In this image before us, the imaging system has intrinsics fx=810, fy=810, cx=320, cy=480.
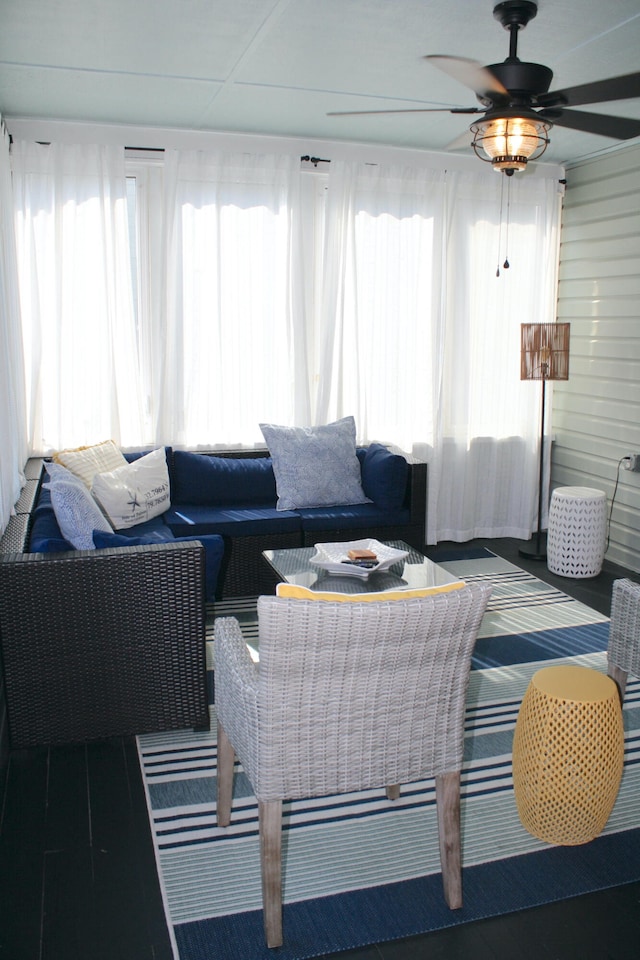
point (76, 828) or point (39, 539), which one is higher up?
point (39, 539)

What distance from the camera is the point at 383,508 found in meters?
4.71

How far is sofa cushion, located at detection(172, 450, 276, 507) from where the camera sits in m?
4.73

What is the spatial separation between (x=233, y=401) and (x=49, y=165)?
1.69 m

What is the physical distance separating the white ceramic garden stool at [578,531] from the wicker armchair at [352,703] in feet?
9.82

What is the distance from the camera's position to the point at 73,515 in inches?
122

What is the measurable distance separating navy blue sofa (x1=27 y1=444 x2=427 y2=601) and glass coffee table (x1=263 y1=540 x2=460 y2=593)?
597mm

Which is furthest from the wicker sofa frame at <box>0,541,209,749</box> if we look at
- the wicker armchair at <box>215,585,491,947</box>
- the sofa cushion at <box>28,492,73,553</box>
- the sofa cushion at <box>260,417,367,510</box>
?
the sofa cushion at <box>260,417,367,510</box>

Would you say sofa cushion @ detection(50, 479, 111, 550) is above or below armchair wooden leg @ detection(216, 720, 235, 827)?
above

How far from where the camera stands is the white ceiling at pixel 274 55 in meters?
2.87

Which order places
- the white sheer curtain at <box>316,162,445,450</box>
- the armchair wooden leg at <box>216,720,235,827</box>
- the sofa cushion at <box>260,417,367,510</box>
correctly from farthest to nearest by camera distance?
the white sheer curtain at <box>316,162,445,450</box>
the sofa cushion at <box>260,417,367,510</box>
the armchair wooden leg at <box>216,720,235,827</box>

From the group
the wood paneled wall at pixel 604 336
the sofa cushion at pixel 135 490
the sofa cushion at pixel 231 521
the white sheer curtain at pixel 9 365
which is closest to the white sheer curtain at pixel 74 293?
the white sheer curtain at pixel 9 365

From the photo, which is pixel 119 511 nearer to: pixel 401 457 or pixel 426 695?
pixel 401 457

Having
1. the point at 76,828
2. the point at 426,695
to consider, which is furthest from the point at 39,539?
the point at 426,695

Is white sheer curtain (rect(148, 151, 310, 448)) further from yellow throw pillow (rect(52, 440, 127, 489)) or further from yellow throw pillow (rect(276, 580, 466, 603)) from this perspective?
yellow throw pillow (rect(276, 580, 466, 603))
